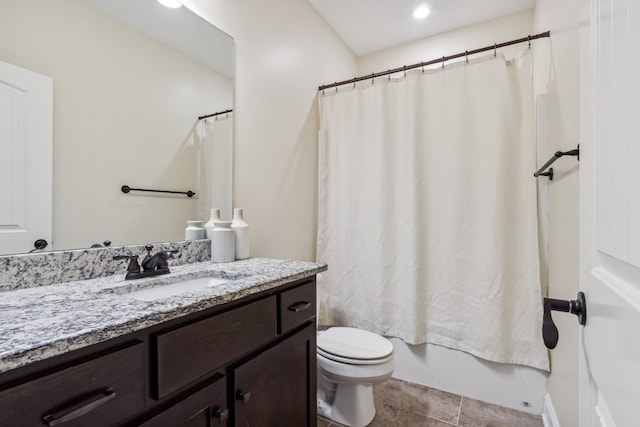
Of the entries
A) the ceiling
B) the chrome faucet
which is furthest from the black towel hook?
the ceiling

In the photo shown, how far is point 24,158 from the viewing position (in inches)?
37.0

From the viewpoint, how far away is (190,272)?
1.19 metres

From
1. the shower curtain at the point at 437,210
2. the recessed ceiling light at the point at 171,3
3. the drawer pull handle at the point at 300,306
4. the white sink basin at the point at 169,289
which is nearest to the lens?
the white sink basin at the point at 169,289

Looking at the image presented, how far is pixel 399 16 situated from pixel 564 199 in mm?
1811

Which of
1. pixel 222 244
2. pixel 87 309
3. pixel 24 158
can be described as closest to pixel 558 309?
pixel 87 309

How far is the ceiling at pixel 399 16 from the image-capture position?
2.18m

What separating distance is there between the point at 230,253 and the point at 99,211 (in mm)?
535

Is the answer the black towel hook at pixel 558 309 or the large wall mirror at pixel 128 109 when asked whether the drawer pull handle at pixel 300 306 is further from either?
the black towel hook at pixel 558 309

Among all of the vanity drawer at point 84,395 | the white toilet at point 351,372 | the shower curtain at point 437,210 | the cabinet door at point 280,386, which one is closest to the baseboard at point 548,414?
the shower curtain at point 437,210

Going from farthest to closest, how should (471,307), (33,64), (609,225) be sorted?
(471,307) < (33,64) < (609,225)

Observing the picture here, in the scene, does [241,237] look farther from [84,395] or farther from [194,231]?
[84,395]

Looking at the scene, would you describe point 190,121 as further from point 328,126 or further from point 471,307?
point 471,307

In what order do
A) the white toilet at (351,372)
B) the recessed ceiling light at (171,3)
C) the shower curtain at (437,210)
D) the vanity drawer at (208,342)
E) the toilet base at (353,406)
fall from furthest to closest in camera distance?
the shower curtain at (437,210) < the toilet base at (353,406) < the white toilet at (351,372) < the recessed ceiling light at (171,3) < the vanity drawer at (208,342)

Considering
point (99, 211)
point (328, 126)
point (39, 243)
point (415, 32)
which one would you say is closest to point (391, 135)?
point (328, 126)
